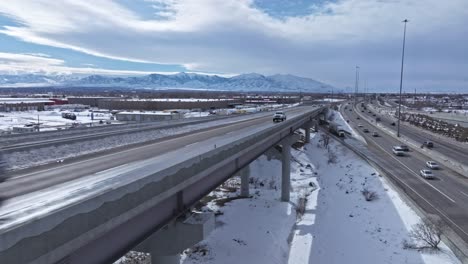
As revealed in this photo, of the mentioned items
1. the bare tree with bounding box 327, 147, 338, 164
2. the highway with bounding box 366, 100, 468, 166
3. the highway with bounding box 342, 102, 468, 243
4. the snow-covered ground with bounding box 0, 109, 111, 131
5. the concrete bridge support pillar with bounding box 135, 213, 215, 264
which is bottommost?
the bare tree with bounding box 327, 147, 338, 164

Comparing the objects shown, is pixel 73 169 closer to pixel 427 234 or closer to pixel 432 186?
pixel 427 234

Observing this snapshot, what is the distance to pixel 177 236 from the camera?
1253 cm

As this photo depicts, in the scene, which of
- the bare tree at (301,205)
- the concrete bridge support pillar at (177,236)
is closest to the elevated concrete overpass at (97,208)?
the concrete bridge support pillar at (177,236)

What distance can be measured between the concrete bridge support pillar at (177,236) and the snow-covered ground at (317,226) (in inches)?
372

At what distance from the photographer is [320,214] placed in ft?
104

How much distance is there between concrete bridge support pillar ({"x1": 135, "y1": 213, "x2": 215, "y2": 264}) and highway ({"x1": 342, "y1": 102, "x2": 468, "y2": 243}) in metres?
18.6

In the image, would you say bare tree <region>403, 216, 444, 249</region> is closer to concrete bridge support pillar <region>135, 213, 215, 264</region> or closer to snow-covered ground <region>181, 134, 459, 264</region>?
snow-covered ground <region>181, 134, 459, 264</region>

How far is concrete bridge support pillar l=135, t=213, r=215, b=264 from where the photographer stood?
12.5 meters

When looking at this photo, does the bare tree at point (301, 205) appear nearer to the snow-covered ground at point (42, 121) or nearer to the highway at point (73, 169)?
the highway at point (73, 169)

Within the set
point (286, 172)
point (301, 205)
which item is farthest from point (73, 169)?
point (286, 172)

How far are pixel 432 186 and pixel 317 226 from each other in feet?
49.1

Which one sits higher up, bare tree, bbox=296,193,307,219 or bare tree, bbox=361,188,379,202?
bare tree, bbox=361,188,379,202

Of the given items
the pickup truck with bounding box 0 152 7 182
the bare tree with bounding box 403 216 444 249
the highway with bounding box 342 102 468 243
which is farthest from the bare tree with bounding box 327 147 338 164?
the pickup truck with bounding box 0 152 7 182

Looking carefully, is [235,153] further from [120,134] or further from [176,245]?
[120,134]
